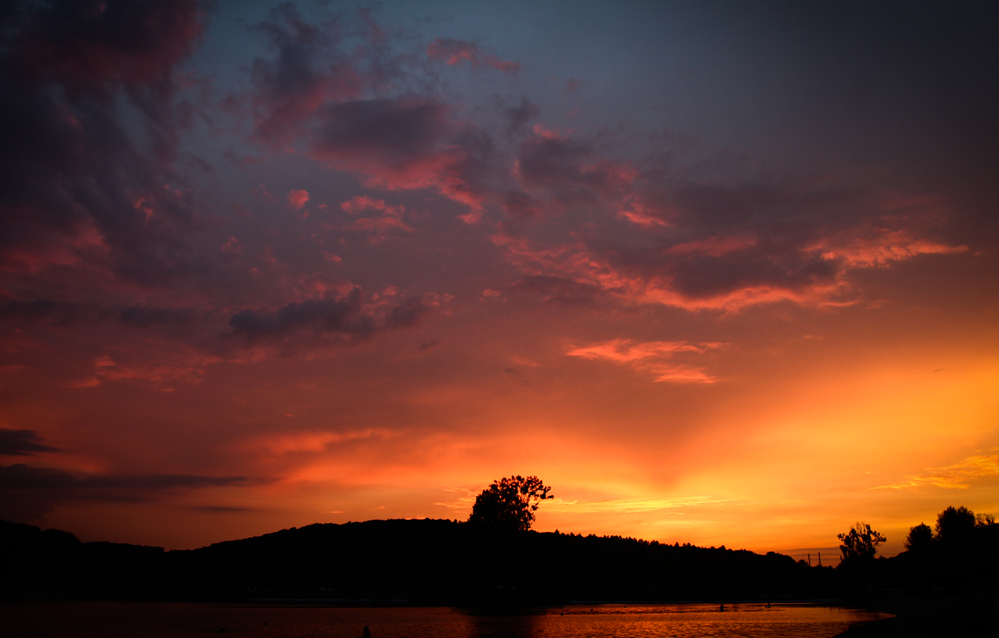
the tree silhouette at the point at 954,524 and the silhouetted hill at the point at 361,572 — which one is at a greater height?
the tree silhouette at the point at 954,524

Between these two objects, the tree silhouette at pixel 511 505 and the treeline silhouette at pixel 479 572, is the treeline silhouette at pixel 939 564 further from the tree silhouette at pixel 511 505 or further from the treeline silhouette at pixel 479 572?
the tree silhouette at pixel 511 505

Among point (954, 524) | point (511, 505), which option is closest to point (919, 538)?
point (954, 524)

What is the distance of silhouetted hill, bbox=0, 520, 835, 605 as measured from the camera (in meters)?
145

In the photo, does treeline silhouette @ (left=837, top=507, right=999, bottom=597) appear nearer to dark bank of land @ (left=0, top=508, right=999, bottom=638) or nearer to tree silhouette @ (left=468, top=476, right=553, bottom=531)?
dark bank of land @ (left=0, top=508, right=999, bottom=638)

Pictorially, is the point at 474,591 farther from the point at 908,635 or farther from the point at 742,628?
the point at 908,635

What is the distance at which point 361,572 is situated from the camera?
6727 inches

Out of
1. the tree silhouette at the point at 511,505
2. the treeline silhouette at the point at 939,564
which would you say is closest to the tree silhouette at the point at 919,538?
the treeline silhouette at the point at 939,564

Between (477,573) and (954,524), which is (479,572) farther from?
(954,524)

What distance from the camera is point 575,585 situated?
158125 mm

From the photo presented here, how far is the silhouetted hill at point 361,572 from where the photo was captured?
145250 mm

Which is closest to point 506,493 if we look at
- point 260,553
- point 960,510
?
point 260,553

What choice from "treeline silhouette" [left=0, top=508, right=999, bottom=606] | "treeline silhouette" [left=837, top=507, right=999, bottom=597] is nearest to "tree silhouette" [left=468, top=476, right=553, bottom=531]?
"treeline silhouette" [left=0, top=508, right=999, bottom=606]

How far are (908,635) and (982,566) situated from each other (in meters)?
96.7

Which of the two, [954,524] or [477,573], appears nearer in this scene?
[477,573]
